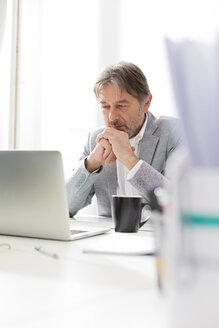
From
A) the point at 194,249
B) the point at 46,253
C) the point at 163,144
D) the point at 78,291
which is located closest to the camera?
the point at 194,249

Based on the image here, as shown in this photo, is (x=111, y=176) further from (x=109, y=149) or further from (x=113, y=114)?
(x=113, y=114)

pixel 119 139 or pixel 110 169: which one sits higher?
pixel 119 139

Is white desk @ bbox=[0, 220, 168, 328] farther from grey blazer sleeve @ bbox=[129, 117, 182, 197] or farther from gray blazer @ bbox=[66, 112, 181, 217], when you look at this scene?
grey blazer sleeve @ bbox=[129, 117, 182, 197]

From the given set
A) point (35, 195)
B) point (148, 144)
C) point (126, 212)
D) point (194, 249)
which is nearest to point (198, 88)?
point (194, 249)

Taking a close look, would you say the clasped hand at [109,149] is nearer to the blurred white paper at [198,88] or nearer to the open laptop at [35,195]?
the open laptop at [35,195]

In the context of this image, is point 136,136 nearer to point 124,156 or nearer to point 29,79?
point 124,156

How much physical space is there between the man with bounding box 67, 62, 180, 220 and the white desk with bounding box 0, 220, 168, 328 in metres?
1.11

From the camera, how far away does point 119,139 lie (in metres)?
2.06

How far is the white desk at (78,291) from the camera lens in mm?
503

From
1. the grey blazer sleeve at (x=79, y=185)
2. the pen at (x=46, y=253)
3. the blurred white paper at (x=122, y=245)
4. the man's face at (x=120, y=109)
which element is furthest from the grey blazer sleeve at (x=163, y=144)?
the pen at (x=46, y=253)

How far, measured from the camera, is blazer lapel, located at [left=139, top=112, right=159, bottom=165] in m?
2.15

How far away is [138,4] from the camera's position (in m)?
3.14

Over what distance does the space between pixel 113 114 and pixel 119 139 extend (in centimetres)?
21

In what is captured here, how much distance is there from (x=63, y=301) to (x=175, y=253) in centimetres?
29
